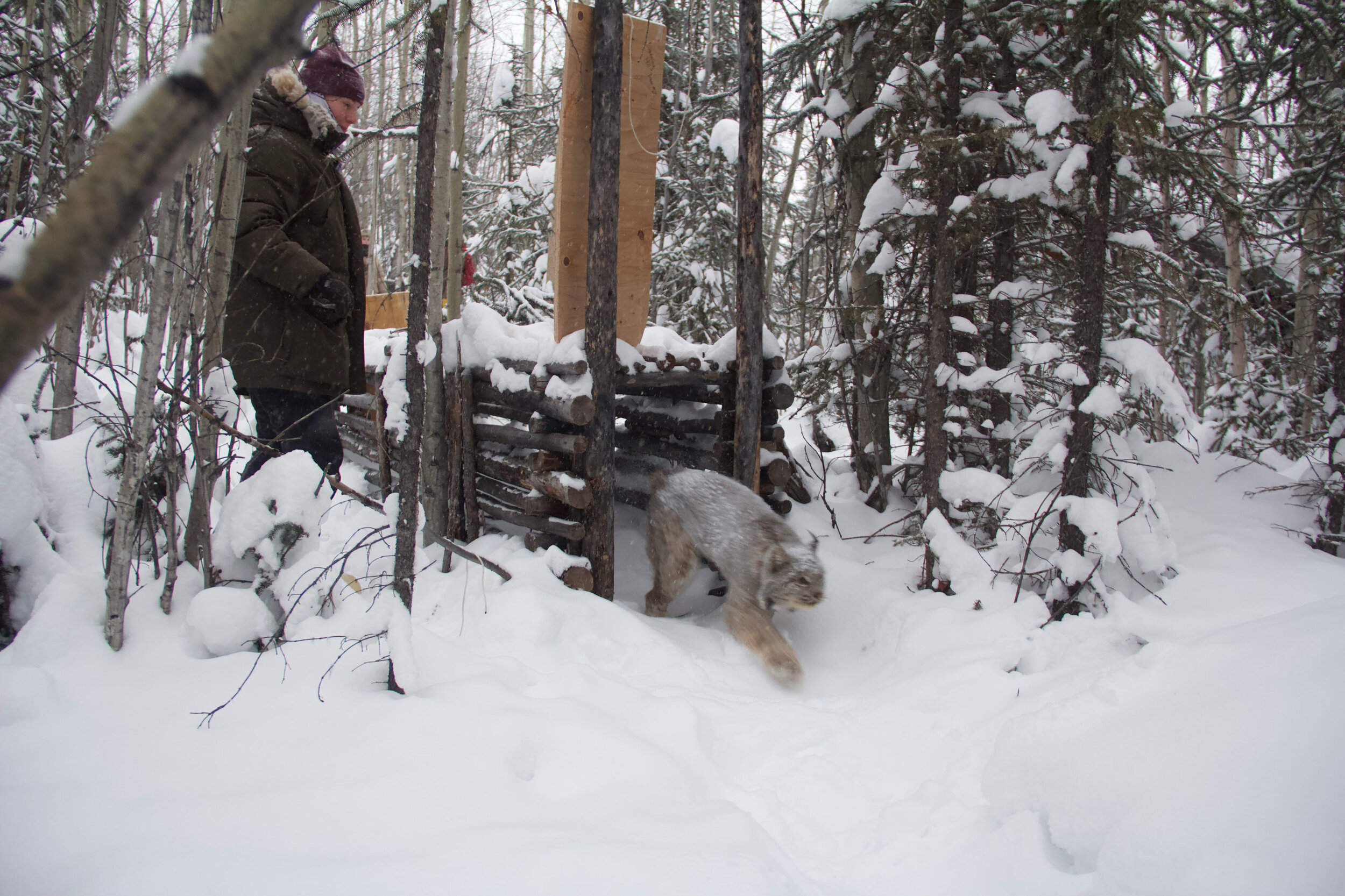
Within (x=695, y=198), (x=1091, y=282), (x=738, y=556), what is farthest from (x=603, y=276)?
(x=695, y=198)

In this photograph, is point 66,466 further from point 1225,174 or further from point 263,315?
point 1225,174

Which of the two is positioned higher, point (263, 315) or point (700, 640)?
point (263, 315)

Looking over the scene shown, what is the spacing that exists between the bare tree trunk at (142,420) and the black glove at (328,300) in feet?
3.99

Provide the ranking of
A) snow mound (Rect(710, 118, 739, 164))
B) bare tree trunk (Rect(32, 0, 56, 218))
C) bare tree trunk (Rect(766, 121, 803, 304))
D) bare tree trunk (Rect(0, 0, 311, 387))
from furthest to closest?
bare tree trunk (Rect(766, 121, 803, 304)), snow mound (Rect(710, 118, 739, 164)), bare tree trunk (Rect(32, 0, 56, 218)), bare tree trunk (Rect(0, 0, 311, 387))

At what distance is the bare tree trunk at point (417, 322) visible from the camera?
2930 millimetres

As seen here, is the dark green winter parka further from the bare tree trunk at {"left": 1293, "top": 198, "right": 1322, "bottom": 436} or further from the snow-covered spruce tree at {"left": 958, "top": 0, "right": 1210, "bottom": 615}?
the bare tree trunk at {"left": 1293, "top": 198, "right": 1322, "bottom": 436}

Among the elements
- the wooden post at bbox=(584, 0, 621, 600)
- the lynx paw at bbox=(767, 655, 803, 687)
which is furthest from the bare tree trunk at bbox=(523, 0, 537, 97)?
the lynx paw at bbox=(767, 655, 803, 687)

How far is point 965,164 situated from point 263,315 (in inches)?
172

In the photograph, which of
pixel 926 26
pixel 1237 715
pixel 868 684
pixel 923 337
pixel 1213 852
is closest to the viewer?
pixel 1213 852

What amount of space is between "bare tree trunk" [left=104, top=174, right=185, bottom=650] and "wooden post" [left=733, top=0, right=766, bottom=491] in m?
3.33

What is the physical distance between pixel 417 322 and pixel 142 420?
1.09 m

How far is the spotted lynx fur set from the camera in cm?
400

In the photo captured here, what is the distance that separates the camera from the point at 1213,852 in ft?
5.69

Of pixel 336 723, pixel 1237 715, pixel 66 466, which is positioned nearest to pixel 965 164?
pixel 1237 715
